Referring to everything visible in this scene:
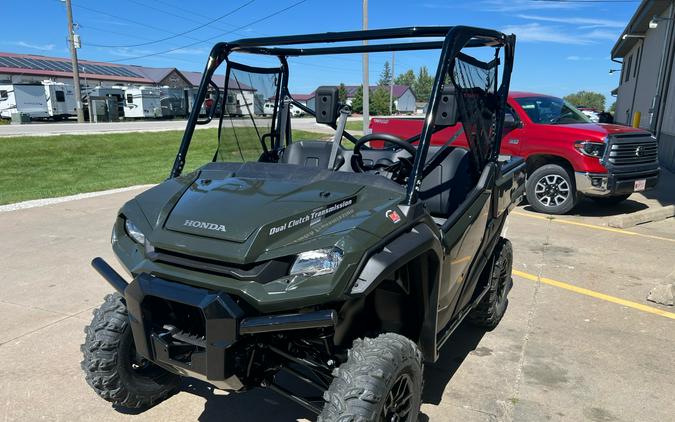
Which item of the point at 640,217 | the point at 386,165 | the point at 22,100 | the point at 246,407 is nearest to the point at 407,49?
the point at 386,165

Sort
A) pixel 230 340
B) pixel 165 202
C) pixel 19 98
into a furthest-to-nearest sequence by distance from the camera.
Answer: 1. pixel 19 98
2. pixel 165 202
3. pixel 230 340

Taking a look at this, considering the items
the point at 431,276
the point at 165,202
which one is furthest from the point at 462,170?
the point at 165,202

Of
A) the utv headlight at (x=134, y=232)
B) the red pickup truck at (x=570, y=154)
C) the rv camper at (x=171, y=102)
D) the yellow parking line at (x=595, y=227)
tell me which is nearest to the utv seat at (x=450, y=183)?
the utv headlight at (x=134, y=232)

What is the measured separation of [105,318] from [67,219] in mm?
5319

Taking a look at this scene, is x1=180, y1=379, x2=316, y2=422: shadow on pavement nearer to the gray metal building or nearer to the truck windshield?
the truck windshield

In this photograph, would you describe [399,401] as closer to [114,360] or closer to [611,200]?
[114,360]

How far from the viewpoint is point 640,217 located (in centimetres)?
786

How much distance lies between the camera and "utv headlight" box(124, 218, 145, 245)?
2455 mm

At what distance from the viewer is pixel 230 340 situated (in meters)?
2.02

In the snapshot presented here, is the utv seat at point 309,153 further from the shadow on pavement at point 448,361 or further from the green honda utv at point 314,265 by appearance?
the shadow on pavement at point 448,361

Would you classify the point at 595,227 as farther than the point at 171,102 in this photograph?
No

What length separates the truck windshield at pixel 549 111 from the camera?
8.68 metres

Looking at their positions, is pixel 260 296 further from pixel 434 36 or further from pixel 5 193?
pixel 5 193

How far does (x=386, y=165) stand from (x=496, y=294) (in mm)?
1445
